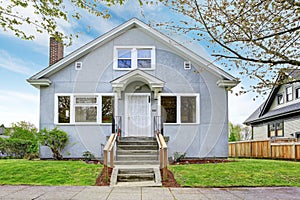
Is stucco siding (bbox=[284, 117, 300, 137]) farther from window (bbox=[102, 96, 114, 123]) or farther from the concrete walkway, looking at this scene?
the concrete walkway

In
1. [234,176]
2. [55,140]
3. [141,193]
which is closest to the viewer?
[141,193]

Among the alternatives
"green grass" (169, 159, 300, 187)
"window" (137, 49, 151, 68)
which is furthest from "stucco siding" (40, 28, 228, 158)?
"green grass" (169, 159, 300, 187)

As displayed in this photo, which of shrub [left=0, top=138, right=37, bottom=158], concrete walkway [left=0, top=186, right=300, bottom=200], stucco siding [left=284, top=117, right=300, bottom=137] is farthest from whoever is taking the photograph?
stucco siding [left=284, top=117, right=300, bottom=137]

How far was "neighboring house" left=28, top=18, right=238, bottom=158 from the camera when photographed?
13.1 m

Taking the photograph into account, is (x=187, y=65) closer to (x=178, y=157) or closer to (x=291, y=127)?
(x=178, y=157)

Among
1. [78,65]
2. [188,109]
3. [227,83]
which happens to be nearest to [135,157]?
[188,109]

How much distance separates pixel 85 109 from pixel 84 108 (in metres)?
0.07

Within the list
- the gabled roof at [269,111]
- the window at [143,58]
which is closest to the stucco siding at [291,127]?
the gabled roof at [269,111]

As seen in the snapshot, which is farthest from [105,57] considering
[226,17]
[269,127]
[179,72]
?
[269,127]

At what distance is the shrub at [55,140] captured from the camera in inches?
486

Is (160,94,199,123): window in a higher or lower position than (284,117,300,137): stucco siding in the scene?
higher

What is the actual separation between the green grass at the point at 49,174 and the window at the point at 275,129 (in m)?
16.6

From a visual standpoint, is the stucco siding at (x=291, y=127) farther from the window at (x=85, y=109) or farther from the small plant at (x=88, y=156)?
the small plant at (x=88, y=156)

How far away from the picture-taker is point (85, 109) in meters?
13.3
